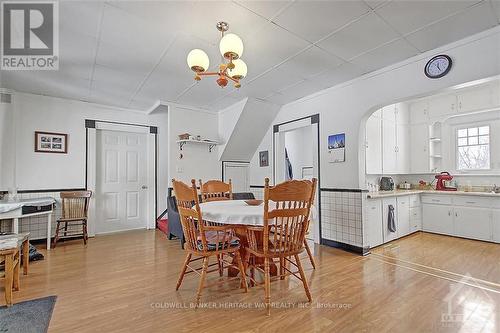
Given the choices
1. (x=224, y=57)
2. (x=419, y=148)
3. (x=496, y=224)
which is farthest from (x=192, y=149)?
(x=496, y=224)

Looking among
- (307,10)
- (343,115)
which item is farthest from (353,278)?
(307,10)

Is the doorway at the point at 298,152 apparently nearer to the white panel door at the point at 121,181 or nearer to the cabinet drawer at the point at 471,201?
the cabinet drawer at the point at 471,201

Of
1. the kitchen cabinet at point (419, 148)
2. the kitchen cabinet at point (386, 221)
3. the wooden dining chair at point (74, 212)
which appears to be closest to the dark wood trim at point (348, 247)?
the kitchen cabinet at point (386, 221)

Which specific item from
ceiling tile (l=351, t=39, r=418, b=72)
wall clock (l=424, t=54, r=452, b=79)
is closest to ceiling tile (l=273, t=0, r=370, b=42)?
ceiling tile (l=351, t=39, r=418, b=72)

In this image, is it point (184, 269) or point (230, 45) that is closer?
point (230, 45)

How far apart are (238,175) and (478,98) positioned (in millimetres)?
4648

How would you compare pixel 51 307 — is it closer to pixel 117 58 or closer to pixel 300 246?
pixel 300 246

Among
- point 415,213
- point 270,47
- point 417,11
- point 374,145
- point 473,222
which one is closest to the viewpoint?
point 417,11

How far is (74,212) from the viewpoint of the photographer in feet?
13.5

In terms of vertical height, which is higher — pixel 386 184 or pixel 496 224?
pixel 386 184

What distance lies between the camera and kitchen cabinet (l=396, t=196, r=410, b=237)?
4086mm

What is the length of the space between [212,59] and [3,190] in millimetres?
3805

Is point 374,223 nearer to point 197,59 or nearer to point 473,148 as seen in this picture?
point 473,148

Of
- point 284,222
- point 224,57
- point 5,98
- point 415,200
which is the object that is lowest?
point 415,200
